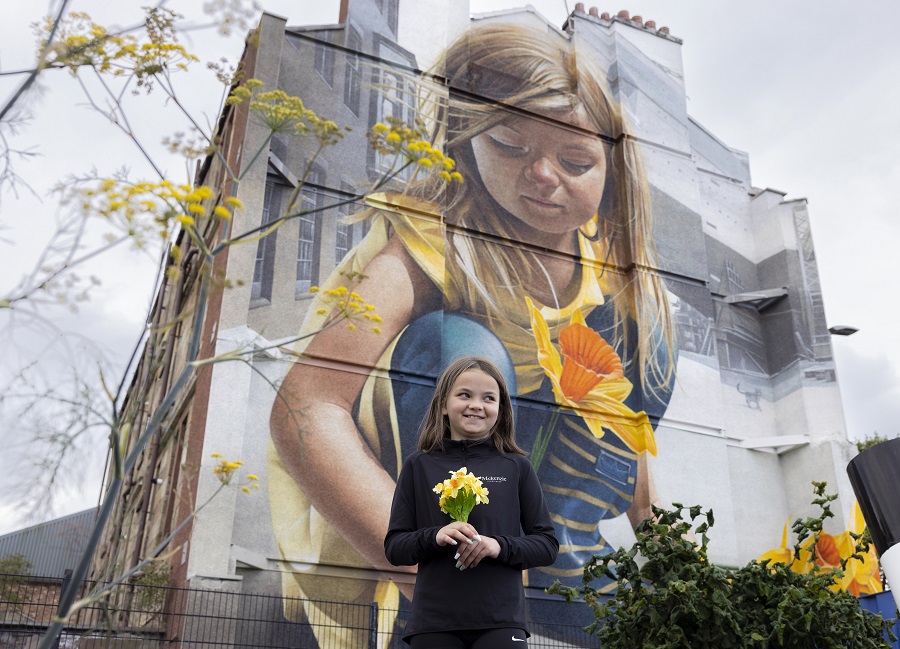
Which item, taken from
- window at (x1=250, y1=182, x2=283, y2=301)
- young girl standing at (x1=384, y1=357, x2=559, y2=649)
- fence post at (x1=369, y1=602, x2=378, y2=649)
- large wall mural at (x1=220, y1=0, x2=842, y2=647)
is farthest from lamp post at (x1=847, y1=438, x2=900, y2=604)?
window at (x1=250, y1=182, x2=283, y2=301)

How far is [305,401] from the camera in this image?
13.4 meters

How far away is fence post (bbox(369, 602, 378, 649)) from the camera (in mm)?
12203

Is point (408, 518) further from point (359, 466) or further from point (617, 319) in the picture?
point (617, 319)

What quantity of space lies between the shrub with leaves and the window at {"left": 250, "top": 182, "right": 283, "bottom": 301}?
8.78 m

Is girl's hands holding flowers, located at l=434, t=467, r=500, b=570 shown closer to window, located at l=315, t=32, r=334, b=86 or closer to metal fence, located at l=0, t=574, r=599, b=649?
metal fence, located at l=0, t=574, r=599, b=649

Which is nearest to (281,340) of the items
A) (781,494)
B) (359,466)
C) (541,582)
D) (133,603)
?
(359,466)

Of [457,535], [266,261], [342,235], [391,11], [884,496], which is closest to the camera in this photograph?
[457,535]

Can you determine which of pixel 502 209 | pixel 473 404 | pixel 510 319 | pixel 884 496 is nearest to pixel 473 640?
pixel 473 404

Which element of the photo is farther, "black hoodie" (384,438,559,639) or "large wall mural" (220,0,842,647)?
"large wall mural" (220,0,842,647)

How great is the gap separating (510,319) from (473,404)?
12.5 m

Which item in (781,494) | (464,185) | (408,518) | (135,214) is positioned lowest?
(408,518)

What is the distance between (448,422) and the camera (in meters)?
3.62

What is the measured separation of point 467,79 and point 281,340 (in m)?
7.05

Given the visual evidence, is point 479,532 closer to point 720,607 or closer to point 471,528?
point 471,528
